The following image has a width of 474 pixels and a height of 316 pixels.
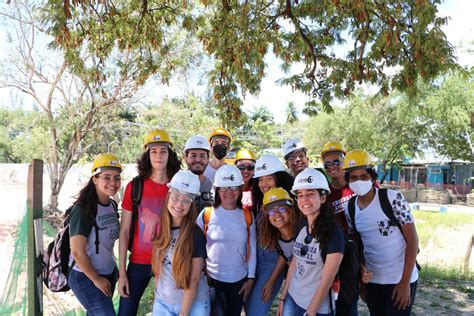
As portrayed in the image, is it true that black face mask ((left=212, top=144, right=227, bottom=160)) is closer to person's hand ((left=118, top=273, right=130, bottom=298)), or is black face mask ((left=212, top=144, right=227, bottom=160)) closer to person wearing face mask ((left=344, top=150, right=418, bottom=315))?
person wearing face mask ((left=344, top=150, right=418, bottom=315))

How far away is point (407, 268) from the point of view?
3.13 metres

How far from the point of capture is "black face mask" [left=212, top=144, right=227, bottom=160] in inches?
174

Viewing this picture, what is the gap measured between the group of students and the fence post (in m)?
0.53

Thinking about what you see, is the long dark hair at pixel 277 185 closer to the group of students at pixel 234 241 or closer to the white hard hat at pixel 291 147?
the group of students at pixel 234 241

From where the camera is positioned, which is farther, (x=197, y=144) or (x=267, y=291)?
(x=197, y=144)

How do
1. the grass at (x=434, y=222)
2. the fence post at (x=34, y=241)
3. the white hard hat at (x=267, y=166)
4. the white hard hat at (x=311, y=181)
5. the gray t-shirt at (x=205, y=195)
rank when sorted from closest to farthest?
the white hard hat at (x=311, y=181), the fence post at (x=34, y=241), the white hard hat at (x=267, y=166), the gray t-shirt at (x=205, y=195), the grass at (x=434, y=222)

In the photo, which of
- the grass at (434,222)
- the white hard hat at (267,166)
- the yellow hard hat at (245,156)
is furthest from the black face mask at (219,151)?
the grass at (434,222)

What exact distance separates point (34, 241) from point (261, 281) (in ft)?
6.67

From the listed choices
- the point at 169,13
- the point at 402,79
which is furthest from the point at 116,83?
the point at 402,79

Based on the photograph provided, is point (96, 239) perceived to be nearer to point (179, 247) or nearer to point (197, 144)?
point (179, 247)

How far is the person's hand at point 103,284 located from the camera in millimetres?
3172

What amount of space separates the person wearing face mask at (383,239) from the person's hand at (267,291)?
813 mm

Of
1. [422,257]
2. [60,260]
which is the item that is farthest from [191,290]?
[422,257]

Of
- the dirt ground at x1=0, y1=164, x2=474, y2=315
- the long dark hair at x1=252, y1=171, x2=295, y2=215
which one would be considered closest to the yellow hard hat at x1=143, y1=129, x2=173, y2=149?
the long dark hair at x1=252, y1=171, x2=295, y2=215
